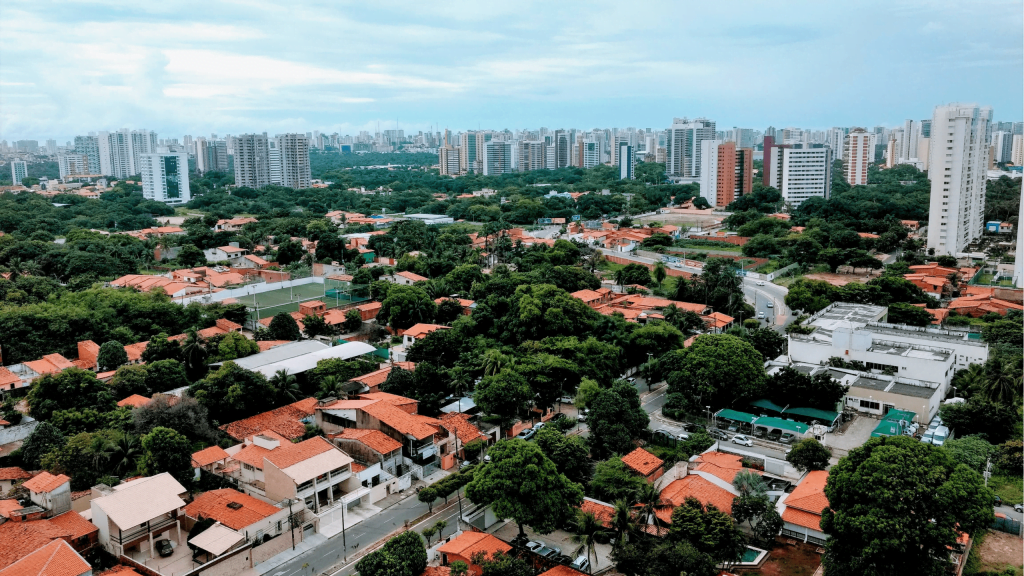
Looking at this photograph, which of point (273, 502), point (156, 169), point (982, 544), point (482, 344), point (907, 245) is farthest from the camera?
point (156, 169)

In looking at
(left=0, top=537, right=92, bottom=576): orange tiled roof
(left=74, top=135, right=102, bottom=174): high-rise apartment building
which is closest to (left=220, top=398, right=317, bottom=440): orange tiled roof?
(left=0, top=537, right=92, bottom=576): orange tiled roof

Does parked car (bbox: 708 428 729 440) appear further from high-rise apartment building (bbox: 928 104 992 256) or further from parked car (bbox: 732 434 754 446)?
high-rise apartment building (bbox: 928 104 992 256)

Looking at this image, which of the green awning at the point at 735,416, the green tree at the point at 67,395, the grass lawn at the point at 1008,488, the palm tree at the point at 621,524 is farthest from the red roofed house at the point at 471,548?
the green tree at the point at 67,395

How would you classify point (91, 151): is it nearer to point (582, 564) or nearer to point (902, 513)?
point (582, 564)

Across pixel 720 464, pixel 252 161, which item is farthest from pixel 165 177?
pixel 720 464

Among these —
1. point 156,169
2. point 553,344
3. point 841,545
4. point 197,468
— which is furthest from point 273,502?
point 156,169

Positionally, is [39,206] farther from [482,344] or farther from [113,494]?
[113,494]
